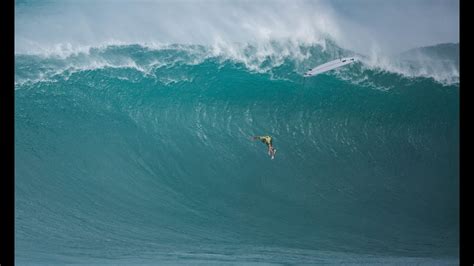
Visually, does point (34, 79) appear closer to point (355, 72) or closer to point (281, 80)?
point (281, 80)

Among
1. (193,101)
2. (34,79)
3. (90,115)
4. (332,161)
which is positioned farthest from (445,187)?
(34,79)

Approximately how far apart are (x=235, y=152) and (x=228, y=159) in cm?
17

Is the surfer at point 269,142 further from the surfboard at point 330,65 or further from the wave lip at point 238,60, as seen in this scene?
the surfboard at point 330,65

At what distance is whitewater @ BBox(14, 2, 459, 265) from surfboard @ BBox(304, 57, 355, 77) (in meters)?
0.16

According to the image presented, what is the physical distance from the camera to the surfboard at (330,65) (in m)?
9.41

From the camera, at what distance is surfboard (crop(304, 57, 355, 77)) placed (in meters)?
9.41

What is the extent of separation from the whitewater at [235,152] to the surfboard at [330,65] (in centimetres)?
16

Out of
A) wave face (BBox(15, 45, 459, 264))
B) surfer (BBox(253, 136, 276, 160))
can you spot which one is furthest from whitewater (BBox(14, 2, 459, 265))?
surfer (BBox(253, 136, 276, 160))

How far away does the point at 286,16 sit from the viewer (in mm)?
9516

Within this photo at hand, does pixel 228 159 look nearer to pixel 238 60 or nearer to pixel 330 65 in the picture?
pixel 238 60

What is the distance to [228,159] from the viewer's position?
31.4ft

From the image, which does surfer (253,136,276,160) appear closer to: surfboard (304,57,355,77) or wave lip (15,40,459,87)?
wave lip (15,40,459,87)

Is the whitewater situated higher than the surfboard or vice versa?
the surfboard
